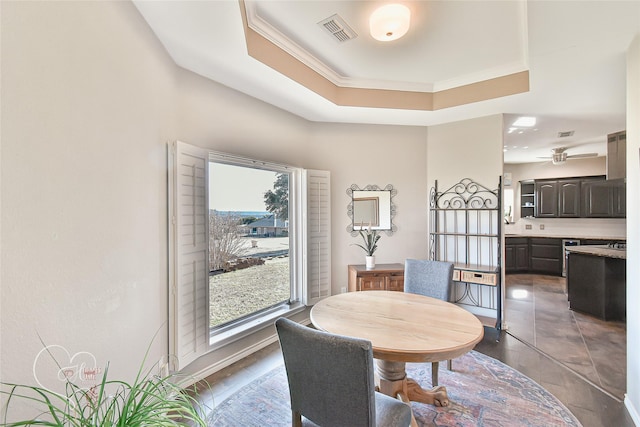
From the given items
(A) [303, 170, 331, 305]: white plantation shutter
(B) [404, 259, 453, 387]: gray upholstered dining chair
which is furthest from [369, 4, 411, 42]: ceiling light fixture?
(B) [404, 259, 453, 387]: gray upholstered dining chair

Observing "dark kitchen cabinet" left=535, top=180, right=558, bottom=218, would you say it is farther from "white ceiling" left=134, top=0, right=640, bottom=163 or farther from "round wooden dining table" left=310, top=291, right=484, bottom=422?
"round wooden dining table" left=310, top=291, right=484, bottom=422

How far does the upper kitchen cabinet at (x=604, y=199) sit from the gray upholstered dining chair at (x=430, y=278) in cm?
580

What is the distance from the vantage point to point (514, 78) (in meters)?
2.82

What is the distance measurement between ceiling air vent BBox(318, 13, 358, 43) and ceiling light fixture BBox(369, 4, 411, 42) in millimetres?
266

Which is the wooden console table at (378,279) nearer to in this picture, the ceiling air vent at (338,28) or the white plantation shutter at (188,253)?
the white plantation shutter at (188,253)

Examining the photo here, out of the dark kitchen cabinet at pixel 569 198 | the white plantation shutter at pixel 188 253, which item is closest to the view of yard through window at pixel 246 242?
the white plantation shutter at pixel 188 253

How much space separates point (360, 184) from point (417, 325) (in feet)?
8.08

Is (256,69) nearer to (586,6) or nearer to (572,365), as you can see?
(586,6)

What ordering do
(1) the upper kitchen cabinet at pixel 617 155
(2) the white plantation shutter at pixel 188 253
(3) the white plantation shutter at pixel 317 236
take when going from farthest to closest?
(3) the white plantation shutter at pixel 317 236 → (1) the upper kitchen cabinet at pixel 617 155 → (2) the white plantation shutter at pixel 188 253

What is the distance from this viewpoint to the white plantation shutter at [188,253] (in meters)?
2.07

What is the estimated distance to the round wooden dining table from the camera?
1.40 metres

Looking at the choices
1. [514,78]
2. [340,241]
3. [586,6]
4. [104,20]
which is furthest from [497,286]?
[104,20]

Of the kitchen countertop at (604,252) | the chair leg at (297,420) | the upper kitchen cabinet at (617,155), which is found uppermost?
the upper kitchen cabinet at (617,155)

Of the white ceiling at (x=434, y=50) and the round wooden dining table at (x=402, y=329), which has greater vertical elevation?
the white ceiling at (x=434, y=50)
